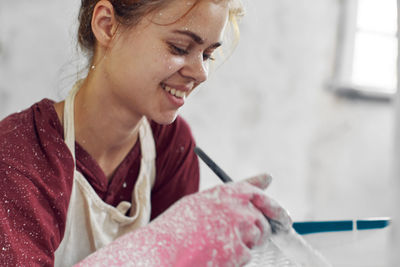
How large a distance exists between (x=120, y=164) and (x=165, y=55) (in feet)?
0.86

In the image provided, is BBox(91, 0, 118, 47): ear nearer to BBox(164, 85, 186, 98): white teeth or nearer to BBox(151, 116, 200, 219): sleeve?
BBox(164, 85, 186, 98): white teeth

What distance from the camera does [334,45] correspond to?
183 centimetres

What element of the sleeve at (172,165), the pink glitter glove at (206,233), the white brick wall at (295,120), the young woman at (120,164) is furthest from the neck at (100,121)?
the white brick wall at (295,120)

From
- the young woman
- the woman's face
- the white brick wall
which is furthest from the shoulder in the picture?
the white brick wall

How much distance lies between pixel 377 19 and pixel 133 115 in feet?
4.91

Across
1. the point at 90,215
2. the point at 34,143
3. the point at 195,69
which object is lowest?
the point at 90,215

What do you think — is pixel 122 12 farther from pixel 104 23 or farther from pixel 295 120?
pixel 295 120

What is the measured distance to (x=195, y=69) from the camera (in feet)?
2.21

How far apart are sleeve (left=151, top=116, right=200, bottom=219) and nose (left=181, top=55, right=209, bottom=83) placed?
0.23 m

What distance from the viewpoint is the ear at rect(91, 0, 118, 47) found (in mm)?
644

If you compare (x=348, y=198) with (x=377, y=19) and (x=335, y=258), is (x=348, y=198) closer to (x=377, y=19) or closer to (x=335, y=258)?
(x=377, y=19)

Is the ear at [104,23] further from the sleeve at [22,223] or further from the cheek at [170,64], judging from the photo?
the sleeve at [22,223]

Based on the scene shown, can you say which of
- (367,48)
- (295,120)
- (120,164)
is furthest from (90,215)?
(367,48)

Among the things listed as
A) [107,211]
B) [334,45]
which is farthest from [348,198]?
[107,211]
